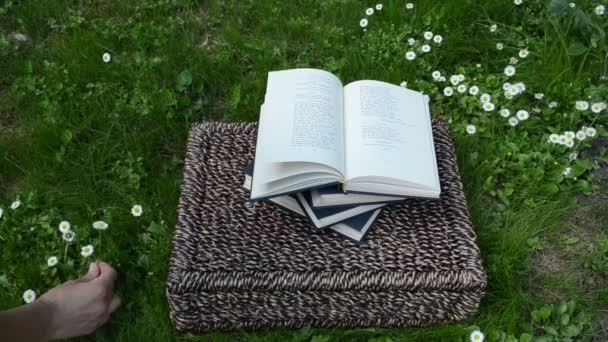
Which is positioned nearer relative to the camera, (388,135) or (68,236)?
(388,135)

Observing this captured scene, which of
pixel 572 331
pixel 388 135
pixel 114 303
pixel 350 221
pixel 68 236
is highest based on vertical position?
pixel 388 135

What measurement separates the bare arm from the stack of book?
566 mm

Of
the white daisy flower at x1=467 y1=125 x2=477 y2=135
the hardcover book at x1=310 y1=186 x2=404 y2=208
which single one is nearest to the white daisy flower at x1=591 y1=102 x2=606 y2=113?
the white daisy flower at x1=467 y1=125 x2=477 y2=135

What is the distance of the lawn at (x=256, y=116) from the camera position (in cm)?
181

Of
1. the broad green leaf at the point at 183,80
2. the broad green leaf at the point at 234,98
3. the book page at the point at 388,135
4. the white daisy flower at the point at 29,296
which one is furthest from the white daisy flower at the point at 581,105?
the white daisy flower at the point at 29,296

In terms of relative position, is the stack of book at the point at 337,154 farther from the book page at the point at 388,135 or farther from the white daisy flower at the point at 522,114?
the white daisy flower at the point at 522,114

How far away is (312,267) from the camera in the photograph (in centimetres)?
156

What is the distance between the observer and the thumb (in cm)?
175

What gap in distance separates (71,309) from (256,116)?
104cm

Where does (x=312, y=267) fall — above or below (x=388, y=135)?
below

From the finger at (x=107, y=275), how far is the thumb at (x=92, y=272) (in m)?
0.01

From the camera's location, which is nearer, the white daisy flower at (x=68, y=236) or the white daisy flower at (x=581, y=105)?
the white daisy flower at (x=68, y=236)

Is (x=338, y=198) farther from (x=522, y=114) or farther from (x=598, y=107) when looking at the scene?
(x=598, y=107)

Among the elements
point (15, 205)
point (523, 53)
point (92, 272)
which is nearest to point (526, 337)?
point (523, 53)
